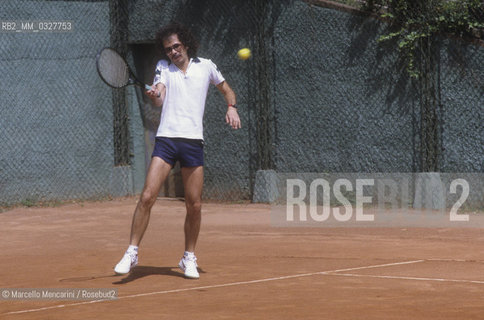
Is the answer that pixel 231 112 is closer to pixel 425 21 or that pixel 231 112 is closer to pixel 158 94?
pixel 158 94

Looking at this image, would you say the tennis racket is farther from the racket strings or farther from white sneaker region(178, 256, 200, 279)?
white sneaker region(178, 256, 200, 279)

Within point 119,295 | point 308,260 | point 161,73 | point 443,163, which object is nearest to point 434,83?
point 443,163

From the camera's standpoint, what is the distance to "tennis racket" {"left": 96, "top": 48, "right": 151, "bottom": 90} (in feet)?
23.6

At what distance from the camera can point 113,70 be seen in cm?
736

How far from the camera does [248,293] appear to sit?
19.7ft

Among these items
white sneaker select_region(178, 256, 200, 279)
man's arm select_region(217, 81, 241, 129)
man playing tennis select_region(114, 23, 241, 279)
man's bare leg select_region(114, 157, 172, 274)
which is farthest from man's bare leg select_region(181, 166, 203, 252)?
man's arm select_region(217, 81, 241, 129)

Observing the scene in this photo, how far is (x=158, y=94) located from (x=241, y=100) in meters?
6.80

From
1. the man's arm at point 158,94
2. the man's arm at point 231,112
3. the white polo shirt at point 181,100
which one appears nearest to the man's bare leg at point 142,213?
the white polo shirt at point 181,100

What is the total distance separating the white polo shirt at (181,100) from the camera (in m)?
6.73

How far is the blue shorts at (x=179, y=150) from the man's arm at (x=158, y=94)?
0.29m

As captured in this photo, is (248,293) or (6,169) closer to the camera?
(248,293)

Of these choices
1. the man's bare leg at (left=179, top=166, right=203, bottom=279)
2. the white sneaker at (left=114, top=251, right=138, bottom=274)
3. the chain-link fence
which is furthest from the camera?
the chain-link fence

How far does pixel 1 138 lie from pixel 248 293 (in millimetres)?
8104

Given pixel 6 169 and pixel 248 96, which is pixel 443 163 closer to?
pixel 248 96
